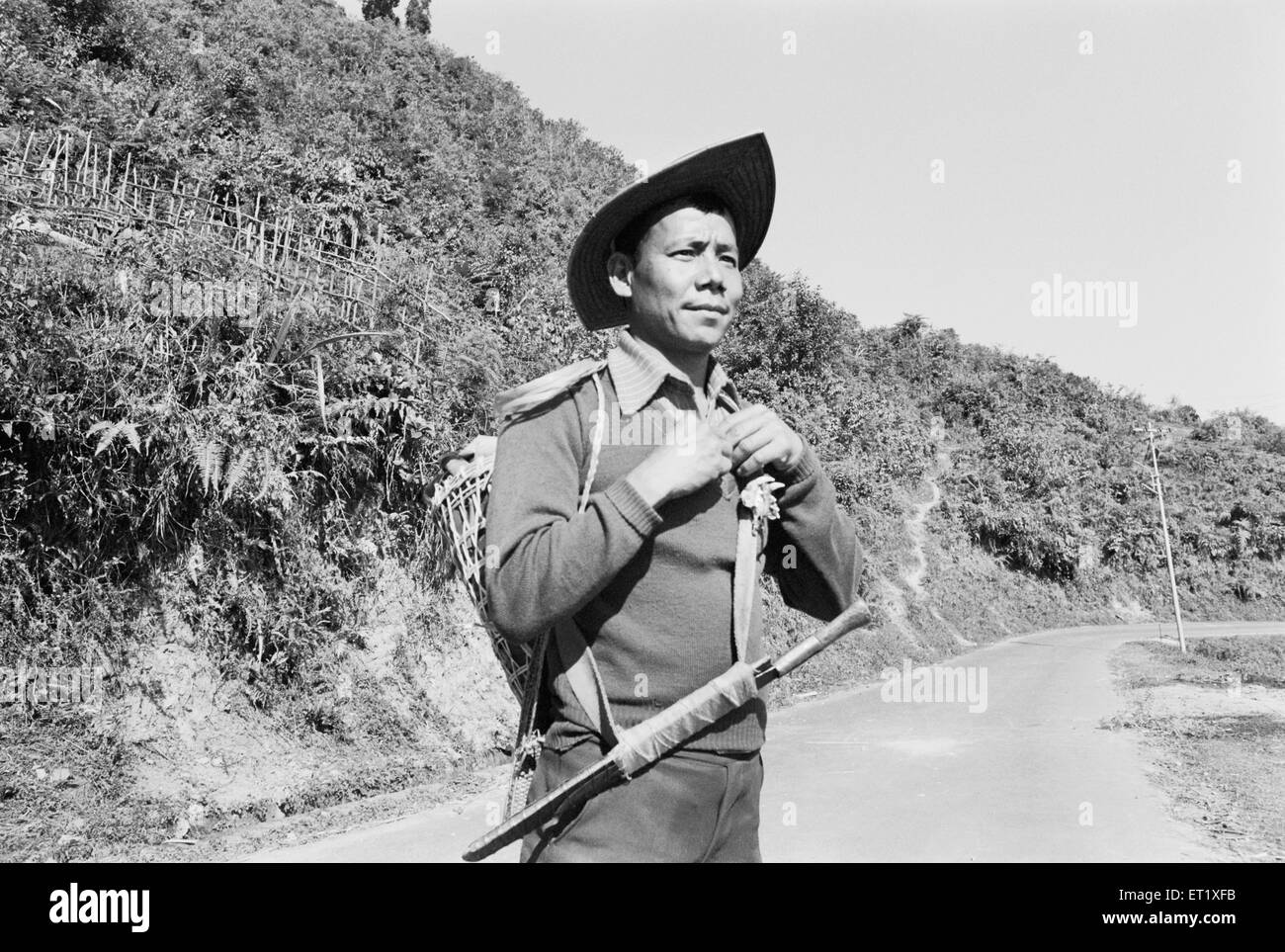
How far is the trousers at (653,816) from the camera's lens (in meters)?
1.36

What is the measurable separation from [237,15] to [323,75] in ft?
9.64

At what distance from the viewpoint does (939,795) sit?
671cm

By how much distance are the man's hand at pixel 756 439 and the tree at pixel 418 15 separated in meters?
40.2

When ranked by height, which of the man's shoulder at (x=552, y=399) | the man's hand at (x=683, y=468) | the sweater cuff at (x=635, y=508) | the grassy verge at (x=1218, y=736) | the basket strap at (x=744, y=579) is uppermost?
the man's shoulder at (x=552, y=399)

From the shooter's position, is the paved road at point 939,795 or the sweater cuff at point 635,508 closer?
the sweater cuff at point 635,508

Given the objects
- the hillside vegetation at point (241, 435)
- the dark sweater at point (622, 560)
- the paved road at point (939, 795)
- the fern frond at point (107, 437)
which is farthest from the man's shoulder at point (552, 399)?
the fern frond at point (107, 437)

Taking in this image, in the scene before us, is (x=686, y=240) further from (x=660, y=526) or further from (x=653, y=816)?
(x=653, y=816)

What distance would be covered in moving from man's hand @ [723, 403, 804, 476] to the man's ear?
0.37m

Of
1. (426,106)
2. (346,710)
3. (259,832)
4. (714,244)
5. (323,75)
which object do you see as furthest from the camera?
(426,106)

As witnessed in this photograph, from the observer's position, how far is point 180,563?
589 centimetres

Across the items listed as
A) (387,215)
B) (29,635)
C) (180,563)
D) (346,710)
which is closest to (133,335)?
(180,563)

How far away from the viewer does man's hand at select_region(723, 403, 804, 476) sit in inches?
56.1

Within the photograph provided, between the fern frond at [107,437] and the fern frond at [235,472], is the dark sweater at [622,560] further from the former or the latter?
the fern frond at [235,472]

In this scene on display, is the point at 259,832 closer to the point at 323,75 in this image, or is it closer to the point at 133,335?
the point at 133,335
